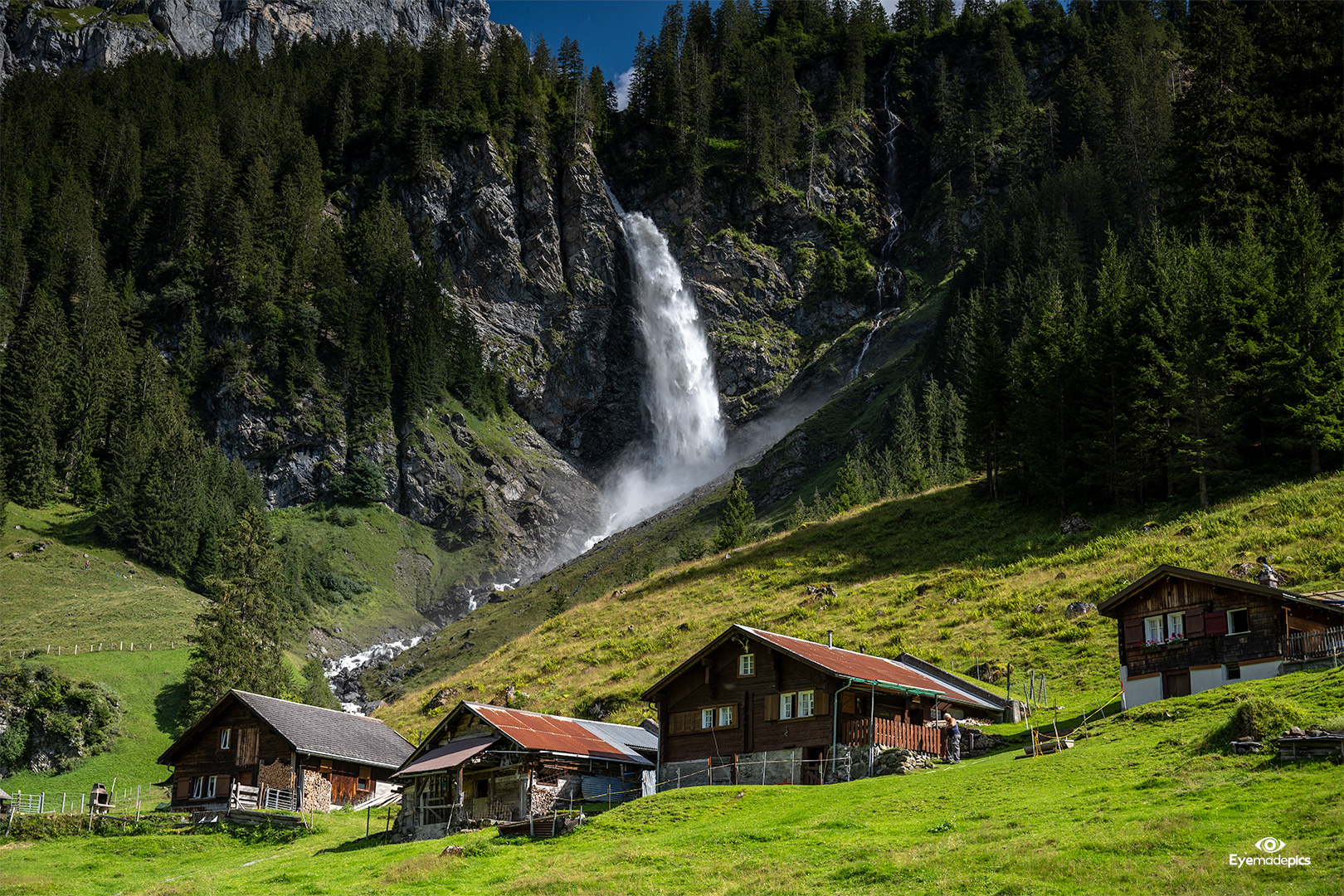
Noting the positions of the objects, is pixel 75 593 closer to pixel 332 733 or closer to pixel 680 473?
pixel 332 733

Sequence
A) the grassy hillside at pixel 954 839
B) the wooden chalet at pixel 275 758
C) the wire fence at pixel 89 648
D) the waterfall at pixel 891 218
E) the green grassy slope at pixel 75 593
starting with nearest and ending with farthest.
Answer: the grassy hillside at pixel 954 839 → the wooden chalet at pixel 275 758 → the wire fence at pixel 89 648 → the green grassy slope at pixel 75 593 → the waterfall at pixel 891 218

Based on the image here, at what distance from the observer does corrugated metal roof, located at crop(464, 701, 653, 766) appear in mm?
39375

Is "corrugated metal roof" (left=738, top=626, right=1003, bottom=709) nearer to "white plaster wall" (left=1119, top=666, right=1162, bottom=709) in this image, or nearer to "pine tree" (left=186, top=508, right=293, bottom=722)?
"white plaster wall" (left=1119, top=666, right=1162, bottom=709)

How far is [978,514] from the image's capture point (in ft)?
245

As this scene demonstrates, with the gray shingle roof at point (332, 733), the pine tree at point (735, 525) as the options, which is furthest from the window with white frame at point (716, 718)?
the pine tree at point (735, 525)

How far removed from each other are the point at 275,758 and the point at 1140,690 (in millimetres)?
39854

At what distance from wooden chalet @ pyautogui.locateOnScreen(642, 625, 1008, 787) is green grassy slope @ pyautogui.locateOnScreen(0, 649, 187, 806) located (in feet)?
116

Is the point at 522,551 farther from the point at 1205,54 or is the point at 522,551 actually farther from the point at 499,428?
the point at 1205,54

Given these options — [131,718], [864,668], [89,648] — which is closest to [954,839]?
[864,668]

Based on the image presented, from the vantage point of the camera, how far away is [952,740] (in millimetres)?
35688

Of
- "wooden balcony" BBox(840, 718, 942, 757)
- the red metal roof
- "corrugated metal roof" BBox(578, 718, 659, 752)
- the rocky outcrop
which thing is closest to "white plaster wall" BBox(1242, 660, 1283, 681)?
the red metal roof

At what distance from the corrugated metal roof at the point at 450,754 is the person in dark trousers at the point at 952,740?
1724 centimetres

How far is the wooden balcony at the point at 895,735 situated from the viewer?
35844 millimetres

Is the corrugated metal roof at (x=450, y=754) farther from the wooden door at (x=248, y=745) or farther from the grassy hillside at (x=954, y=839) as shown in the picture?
the wooden door at (x=248, y=745)
